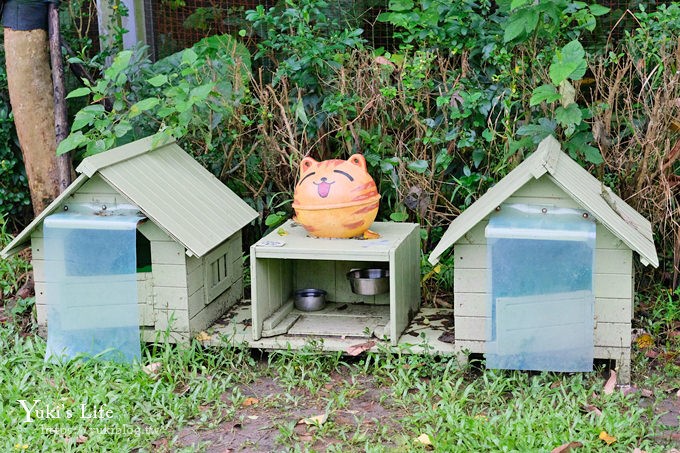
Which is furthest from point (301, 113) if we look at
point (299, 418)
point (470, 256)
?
point (299, 418)

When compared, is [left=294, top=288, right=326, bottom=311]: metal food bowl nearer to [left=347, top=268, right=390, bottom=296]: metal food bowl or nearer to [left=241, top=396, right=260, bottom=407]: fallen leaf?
[left=347, top=268, right=390, bottom=296]: metal food bowl

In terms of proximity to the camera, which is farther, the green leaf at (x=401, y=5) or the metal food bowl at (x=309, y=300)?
the green leaf at (x=401, y=5)

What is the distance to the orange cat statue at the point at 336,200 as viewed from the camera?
5.52m

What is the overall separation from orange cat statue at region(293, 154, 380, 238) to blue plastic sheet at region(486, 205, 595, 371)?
2.76ft

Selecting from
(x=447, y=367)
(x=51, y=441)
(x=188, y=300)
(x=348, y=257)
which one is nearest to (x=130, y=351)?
(x=188, y=300)

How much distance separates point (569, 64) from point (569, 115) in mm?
311

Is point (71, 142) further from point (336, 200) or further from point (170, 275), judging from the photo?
point (336, 200)

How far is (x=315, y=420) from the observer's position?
4742 millimetres

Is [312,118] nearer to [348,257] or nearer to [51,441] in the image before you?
[348,257]

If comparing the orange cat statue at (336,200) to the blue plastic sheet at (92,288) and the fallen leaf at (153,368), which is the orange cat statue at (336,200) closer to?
the blue plastic sheet at (92,288)

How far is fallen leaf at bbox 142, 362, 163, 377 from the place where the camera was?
527 cm

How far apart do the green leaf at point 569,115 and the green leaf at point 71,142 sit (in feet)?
9.95

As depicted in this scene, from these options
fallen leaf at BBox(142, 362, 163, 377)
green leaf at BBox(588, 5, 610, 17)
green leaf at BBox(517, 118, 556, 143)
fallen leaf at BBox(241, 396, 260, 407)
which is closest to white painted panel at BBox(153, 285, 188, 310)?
fallen leaf at BBox(142, 362, 163, 377)

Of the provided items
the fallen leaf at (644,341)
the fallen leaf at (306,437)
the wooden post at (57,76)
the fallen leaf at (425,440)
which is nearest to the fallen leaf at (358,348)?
the fallen leaf at (306,437)
